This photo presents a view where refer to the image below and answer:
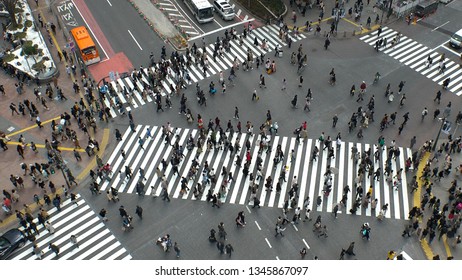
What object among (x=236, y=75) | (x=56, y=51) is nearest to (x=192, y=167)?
(x=236, y=75)

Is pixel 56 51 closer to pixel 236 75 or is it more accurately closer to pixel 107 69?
pixel 107 69

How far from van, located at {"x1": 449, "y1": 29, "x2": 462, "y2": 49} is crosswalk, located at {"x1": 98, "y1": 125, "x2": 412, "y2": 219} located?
61.7ft

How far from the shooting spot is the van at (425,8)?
56406mm

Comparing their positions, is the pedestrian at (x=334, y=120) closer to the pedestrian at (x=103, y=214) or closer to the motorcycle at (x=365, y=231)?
the motorcycle at (x=365, y=231)

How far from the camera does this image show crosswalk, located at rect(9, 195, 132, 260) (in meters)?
33.0

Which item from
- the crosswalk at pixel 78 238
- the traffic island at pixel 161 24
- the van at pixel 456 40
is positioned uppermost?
the van at pixel 456 40

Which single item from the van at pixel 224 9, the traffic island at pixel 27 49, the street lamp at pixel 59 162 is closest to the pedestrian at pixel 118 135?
the street lamp at pixel 59 162

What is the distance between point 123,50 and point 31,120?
13794 millimetres

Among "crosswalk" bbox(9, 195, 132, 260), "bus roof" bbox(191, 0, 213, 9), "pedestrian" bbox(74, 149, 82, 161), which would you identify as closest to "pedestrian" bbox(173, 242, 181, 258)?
"crosswalk" bbox(9, 195, 132, 260)

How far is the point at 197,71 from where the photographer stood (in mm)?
49875

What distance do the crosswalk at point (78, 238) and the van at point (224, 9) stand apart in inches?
1213

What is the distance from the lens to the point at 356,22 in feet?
186

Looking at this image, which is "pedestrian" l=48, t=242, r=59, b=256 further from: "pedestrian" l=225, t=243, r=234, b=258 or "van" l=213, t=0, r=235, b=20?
"van" l=213, t=0, r=235, b=20

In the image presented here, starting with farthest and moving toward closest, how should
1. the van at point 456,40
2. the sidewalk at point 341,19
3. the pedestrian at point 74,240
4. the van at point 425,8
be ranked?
the van at point 425,8, the sidewalk at point 341,19, the van at point 456,40, the pedestrian at point 74,240
